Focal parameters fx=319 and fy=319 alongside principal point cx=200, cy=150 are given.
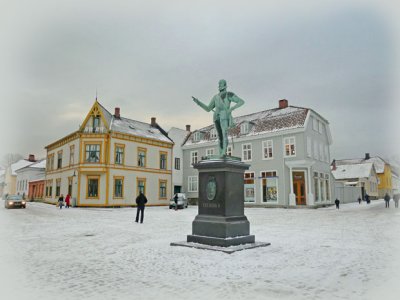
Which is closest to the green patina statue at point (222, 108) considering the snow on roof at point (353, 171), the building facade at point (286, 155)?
the building facade at point (286, 155)

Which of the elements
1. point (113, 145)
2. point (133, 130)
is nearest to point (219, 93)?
point (113, 145)

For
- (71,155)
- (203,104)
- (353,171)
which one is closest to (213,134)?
(71,155)

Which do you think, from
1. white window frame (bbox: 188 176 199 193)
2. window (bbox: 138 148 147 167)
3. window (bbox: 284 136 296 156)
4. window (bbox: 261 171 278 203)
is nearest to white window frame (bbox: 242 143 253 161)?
window (bbox: 261 171 278 203)

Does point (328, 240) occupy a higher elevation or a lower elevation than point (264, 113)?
lower

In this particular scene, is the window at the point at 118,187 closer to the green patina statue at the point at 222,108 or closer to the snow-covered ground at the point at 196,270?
the snow-covered ground at the point at 196,270

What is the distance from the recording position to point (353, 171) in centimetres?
5509

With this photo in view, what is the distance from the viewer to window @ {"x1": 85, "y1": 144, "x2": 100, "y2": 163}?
31.8m

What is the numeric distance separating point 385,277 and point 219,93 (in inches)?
268

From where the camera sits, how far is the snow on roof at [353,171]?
53.2 metres

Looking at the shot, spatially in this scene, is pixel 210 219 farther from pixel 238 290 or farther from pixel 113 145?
pixel 113 145

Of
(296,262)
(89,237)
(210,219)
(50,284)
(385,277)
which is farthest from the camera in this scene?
(89,237)

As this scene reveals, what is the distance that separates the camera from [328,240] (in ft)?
32.5

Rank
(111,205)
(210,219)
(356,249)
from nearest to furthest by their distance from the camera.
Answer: (356,249) → (210,219) → (111,205)

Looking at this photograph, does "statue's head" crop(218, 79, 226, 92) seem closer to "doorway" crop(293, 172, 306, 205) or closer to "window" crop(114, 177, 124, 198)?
"doorway" crop(293, 172, 306, 205)
